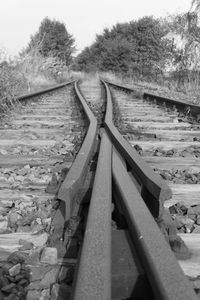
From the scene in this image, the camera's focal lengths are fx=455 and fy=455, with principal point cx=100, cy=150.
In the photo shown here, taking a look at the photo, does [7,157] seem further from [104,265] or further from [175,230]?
[104,265]

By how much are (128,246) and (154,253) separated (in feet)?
0.83

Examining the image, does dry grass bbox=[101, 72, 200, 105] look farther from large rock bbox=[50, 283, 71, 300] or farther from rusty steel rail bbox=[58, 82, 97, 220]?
large rock bbox=[50, 283, 71, 300]

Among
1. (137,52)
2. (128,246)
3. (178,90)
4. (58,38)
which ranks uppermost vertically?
(58,38)

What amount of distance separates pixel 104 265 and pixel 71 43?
56811mm

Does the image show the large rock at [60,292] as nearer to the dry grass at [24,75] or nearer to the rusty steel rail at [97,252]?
the rusty steel rail at [97,252]

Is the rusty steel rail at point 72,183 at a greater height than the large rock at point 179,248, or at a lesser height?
greater

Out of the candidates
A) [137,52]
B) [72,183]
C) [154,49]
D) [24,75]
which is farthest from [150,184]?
[137,52]

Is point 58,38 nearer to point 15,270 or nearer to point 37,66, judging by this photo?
point 37,66

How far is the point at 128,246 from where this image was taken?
6.33 ft

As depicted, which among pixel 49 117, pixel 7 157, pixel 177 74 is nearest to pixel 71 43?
pixel 177 74

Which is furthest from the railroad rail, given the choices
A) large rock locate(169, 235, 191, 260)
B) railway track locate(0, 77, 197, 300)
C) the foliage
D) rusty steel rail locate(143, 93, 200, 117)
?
the foliage

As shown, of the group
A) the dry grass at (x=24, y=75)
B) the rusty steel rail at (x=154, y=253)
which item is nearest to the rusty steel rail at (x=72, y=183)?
the rusty steel rail at (x=154, y=253)

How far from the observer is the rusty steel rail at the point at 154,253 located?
142 centimetres

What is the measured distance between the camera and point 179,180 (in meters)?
3.38
